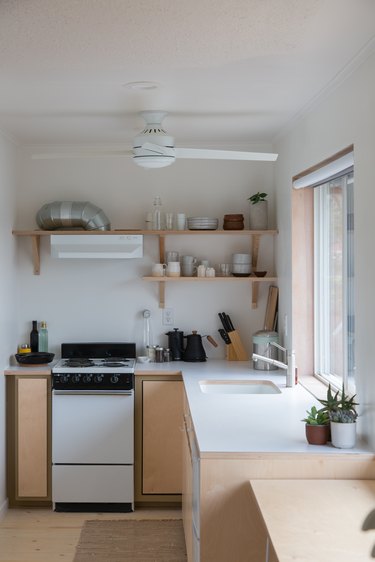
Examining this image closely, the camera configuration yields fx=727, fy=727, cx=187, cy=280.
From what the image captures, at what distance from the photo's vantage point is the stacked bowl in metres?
5.23

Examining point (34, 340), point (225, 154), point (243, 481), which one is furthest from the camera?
point (34, 340)

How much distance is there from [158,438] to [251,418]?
1538mm

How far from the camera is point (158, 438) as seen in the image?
4.93m

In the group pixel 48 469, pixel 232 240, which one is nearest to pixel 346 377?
pixel 232 240

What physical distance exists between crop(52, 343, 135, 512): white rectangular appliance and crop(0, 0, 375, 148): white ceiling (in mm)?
1693

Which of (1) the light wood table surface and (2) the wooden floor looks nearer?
(1) the light wood table surface

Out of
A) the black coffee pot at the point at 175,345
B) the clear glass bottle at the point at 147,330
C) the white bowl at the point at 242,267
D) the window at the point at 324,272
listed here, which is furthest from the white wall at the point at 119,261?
the window at the point at 324,272

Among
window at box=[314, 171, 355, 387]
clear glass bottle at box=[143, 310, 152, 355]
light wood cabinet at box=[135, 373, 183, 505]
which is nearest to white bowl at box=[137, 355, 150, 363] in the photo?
clear glass bottle at box=[143, 310, 152, 355]

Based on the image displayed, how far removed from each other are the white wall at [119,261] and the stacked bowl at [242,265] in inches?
9.3

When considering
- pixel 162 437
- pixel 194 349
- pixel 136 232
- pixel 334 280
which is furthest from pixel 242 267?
pixel 162 437

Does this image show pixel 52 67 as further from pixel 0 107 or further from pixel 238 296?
pixel 238 296

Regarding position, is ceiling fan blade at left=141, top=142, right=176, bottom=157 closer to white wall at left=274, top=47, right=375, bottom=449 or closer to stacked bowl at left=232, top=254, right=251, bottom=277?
white wall at left=274, top=47, right=375, bottom=449

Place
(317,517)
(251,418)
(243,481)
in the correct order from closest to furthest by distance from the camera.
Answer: (317,517) < (243,481) < (251,418)

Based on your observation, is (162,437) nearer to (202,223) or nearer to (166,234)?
(166,234)
